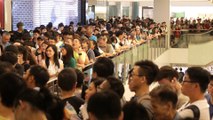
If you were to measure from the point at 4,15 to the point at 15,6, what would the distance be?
0.81 meters

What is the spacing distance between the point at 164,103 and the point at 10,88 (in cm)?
114

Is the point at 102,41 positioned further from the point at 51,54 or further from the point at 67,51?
the point at 51,54

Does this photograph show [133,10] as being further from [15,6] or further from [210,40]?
[15,6]

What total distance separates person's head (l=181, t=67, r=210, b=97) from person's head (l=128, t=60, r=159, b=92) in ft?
1.48

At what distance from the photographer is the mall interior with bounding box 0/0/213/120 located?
2.99m

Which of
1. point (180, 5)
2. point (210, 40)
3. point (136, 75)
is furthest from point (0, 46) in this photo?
point (180, 5)

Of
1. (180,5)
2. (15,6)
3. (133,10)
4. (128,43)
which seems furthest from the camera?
(180,5)

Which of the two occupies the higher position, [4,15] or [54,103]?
[4,15]

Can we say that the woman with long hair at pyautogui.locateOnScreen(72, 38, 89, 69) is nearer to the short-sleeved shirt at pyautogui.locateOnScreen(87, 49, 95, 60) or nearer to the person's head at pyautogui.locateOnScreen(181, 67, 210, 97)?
the short-sleeved shirt at pyautogui.locateOnScreen(87, 49, 95, 60)

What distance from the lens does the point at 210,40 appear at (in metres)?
19.6

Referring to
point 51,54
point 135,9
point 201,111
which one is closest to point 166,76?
point 201,111

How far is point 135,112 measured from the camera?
281 cm

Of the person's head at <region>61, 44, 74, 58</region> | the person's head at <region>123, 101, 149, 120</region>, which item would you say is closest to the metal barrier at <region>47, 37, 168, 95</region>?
the person's head at <region>61, 44, 74, 58</region>

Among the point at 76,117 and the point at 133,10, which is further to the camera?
the point at 133,10
